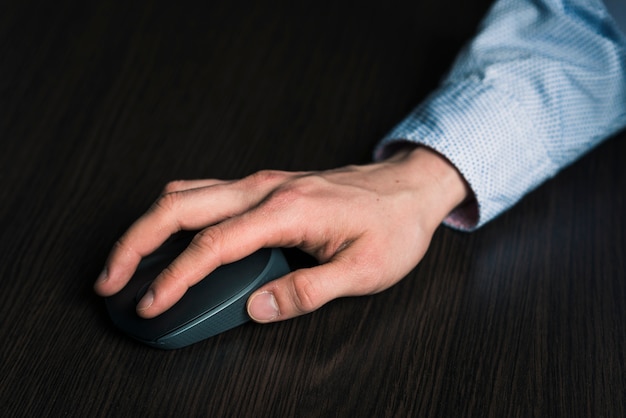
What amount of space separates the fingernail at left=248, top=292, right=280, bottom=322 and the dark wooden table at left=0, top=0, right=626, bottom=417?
0.09ft

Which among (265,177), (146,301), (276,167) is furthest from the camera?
(276,167)

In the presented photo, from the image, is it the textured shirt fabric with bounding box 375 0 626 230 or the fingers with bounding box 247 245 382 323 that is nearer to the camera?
the fingers with bounding box 247 245 382 323

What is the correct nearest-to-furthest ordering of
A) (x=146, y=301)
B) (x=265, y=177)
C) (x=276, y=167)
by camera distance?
(x=146, y=301) → (x=265, y=177) → (x=276, y=167)

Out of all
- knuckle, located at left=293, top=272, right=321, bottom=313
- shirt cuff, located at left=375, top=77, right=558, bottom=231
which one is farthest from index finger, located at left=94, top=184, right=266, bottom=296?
shirt cuff, located at left=375, top=77, right=558, bottom=231

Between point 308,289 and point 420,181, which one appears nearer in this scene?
point 308,289

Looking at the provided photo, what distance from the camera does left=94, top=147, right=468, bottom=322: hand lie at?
0.63 meters

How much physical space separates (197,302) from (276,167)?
0.86 feet

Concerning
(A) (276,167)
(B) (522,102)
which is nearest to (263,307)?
(A) (276,167)

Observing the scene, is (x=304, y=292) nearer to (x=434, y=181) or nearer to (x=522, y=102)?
(x=434, y=181)

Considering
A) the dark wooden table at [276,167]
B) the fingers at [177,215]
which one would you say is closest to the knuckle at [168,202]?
the fingers at [177,215]

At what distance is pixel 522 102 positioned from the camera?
804 millimetres

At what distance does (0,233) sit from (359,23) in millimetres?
604

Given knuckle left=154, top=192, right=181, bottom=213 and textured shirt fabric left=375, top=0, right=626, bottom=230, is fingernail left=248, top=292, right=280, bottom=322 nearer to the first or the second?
knuckle left=154, top=192, right=181, bottom=213

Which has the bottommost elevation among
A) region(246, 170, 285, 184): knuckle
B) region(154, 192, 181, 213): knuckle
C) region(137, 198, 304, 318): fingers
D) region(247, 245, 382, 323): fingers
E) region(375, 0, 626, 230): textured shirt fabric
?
region(375, 0, 626, 230): textured shirt fabric
